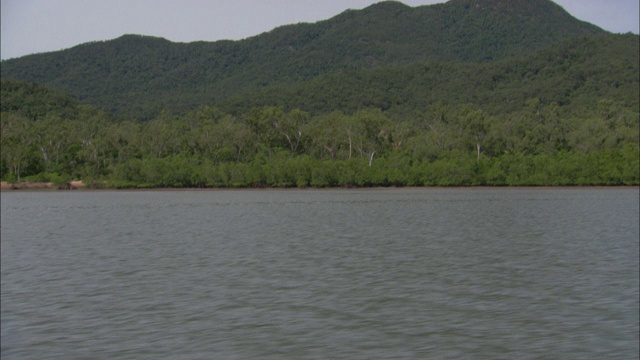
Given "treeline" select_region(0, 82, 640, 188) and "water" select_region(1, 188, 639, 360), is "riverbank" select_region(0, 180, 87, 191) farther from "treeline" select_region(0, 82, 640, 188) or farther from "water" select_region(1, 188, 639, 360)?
"water" select_region(1, 188, 639, 360)

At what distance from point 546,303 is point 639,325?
267 cm

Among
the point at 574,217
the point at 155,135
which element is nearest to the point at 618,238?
the point at 574,217

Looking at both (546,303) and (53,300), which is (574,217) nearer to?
(546,303)

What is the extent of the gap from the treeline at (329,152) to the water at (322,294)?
62.1 meters

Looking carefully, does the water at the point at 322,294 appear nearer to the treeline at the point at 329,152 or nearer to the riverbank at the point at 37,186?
the treeline at the point at 329,152

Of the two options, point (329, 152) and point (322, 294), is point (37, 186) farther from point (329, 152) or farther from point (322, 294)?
point (322, 294)

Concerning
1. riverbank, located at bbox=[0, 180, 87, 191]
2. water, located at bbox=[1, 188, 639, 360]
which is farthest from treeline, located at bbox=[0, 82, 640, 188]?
water, located at bbox=[1, 188, 639, 360]

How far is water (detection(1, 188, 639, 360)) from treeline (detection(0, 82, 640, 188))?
6215 cm

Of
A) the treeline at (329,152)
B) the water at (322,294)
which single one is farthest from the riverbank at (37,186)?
the water at (322,294)

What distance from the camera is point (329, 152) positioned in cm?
10988

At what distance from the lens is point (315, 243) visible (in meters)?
29.1

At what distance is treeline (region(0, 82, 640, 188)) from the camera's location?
9644 centimetres

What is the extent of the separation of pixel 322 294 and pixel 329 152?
92280 millimetres

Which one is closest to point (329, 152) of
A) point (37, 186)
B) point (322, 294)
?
point (37, 186)
